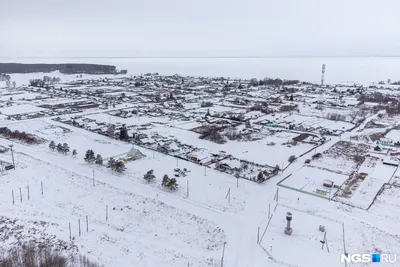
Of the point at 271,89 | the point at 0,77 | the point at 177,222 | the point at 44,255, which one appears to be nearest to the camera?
the point at 44,255

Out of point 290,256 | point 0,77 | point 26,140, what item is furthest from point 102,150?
point 0,77

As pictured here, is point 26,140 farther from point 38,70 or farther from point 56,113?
point 38,70

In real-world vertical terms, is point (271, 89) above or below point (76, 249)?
above

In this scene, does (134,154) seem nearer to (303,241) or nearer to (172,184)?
(172,184)

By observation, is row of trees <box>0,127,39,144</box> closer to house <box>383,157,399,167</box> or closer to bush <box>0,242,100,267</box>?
bush <box>0,242,100,267</box>

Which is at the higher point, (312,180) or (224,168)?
(224,168)

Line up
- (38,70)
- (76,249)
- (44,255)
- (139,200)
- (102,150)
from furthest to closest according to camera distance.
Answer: (38,70), (102,150), (139,200), (76,249), (44,255)

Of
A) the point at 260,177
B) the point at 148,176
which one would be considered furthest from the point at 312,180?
the point at 148,176

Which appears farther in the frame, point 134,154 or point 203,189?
point 134,154

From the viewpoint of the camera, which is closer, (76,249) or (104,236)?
(76,249)
